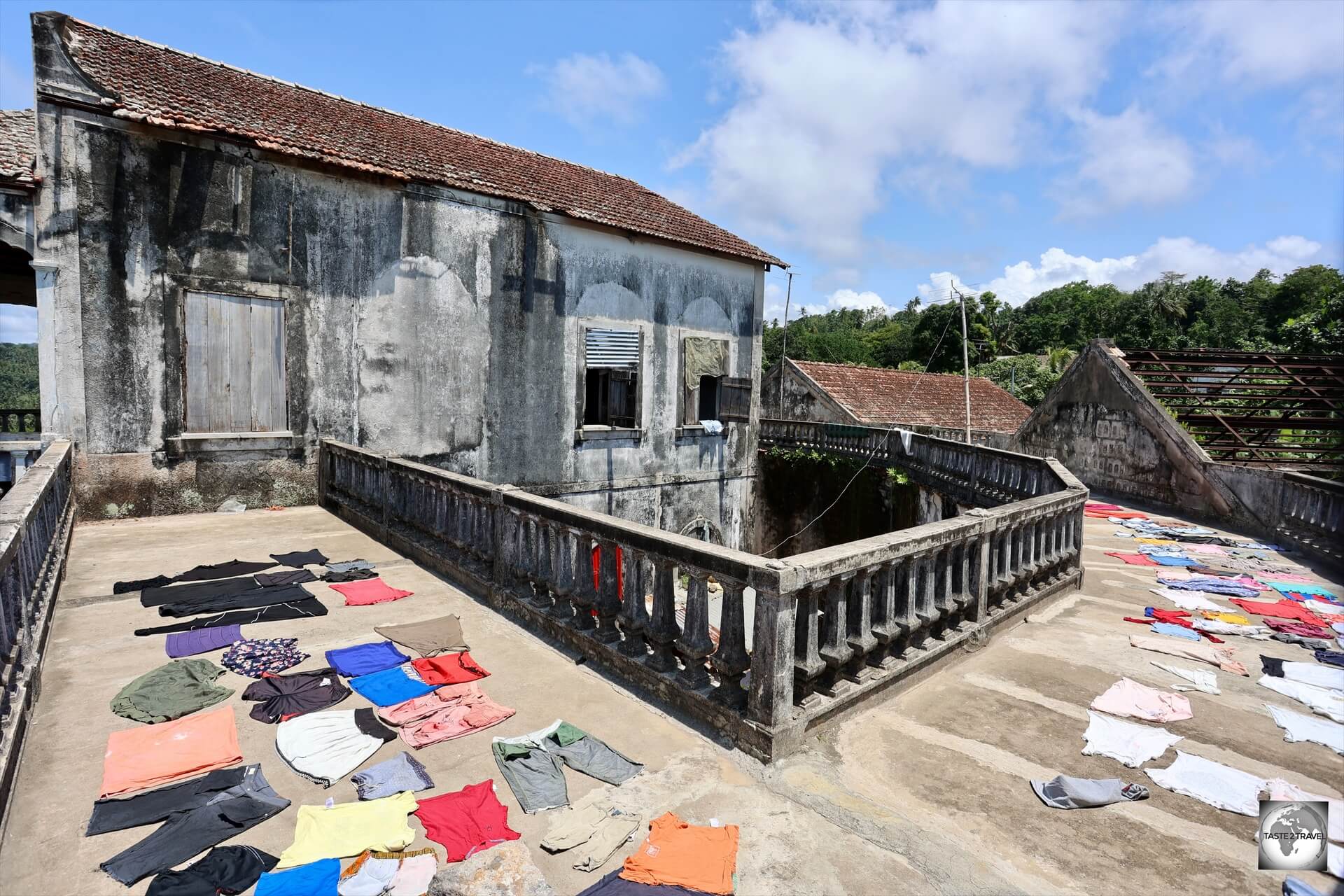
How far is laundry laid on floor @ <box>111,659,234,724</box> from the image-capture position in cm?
361

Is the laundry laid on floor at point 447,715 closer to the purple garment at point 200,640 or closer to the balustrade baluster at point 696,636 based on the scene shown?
the balustrade baluster at point 696,636

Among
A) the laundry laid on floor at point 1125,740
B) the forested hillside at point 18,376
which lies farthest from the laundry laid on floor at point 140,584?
the forested hillside at point 18,376

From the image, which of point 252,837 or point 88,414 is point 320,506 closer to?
point 88,414

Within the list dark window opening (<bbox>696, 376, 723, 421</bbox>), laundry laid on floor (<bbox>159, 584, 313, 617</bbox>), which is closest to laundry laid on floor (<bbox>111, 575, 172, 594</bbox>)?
laundry laid on floor (<bbox>159, 584, 313, 617</bbox>)

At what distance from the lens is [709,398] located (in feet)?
50.0

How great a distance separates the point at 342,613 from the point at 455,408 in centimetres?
630

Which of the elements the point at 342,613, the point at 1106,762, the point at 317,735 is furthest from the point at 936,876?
the point at 342,613

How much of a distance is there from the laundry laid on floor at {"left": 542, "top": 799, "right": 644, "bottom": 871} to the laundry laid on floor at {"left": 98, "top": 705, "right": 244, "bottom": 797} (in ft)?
5.31

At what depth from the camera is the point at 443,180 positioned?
35.0 ft

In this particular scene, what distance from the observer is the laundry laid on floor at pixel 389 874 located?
240 centimetres

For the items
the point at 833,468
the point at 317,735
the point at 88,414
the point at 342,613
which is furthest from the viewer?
the point at 833,468

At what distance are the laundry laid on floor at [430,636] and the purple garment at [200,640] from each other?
3.01ft

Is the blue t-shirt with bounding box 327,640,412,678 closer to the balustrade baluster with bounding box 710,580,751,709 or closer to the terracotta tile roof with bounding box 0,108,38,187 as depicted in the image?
the balustrade baluster with bounding box 710,580,751,709

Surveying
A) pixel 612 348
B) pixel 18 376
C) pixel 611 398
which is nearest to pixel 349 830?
pixel 612 348
